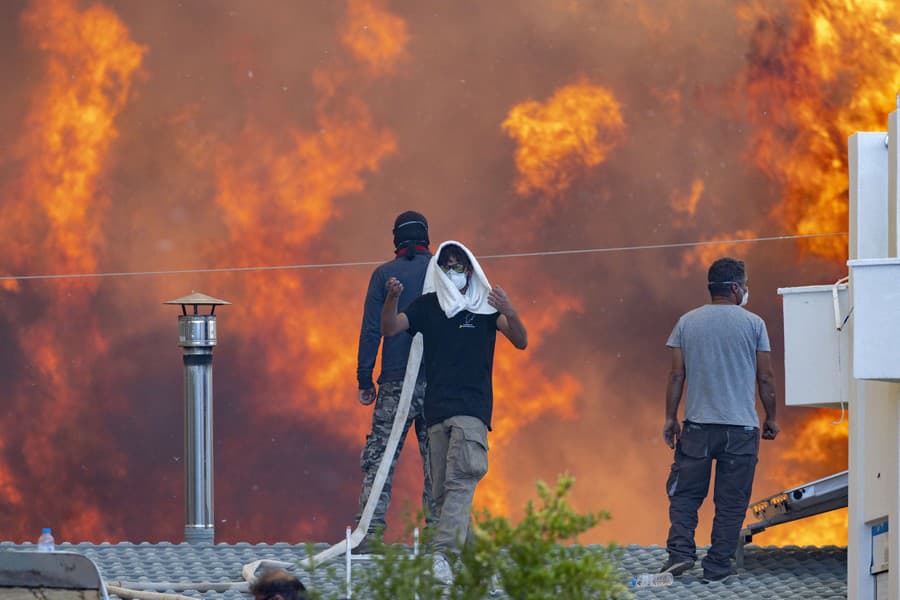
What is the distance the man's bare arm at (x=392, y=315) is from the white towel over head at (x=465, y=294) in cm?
18

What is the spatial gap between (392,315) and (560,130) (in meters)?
9.40

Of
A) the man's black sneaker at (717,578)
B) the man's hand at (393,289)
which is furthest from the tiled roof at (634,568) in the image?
the man's hand at (393,289)

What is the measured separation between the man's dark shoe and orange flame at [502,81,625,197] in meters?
8.73

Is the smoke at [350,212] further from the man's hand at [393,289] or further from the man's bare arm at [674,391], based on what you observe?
the man's hand at [393,289]

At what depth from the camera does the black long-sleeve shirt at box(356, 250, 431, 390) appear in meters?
8.93

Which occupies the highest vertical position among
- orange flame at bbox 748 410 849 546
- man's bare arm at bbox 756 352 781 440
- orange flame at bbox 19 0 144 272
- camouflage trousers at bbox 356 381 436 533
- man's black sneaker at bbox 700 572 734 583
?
orange flame at bbox 19 0 144 272

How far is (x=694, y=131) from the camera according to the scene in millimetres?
17141

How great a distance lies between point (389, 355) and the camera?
9031 mm

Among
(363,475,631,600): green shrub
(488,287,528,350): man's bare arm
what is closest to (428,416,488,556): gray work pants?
(488,287,528,350): man's bare arm

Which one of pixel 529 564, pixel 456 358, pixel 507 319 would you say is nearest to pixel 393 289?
pixel 456 358

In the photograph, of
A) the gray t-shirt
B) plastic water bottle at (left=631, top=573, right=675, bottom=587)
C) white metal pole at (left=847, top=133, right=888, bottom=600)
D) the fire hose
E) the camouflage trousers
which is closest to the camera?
white metal pole at (left=847, top=133, right=888, bottom=600)

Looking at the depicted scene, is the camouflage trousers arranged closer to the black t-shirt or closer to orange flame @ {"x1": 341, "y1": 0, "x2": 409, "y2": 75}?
the black t-shirt

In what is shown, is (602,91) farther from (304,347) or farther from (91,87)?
(91,87)

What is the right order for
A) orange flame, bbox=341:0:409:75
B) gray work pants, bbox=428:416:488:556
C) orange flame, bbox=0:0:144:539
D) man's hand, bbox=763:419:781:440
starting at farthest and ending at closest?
orange flame, bbox=341:0:409:75, orange flame, bbox=0:0:144:539, man's hand, bbox=763:419:781:440, gray work pants, bbox=428:416:488:556
